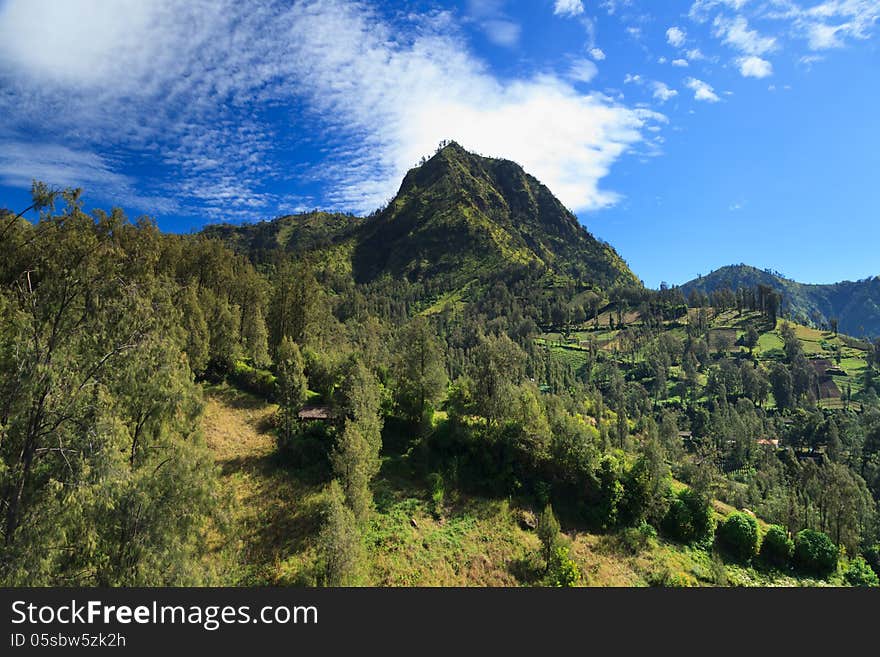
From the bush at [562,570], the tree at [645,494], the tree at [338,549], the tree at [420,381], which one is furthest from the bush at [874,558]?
the tree at [338,549]

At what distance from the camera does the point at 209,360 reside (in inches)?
1795

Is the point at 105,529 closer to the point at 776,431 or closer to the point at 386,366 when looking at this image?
the point at 386,366

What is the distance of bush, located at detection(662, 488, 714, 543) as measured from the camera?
3506cm

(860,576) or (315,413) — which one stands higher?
(315,413)

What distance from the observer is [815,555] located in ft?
109

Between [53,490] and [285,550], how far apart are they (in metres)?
16.3

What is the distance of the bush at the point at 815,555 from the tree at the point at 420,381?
109 ft

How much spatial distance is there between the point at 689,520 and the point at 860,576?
12967 millimetres

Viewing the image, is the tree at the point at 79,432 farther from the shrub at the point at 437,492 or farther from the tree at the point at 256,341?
the tree at the point at 256,341

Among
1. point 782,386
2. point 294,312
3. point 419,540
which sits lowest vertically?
point 782,386

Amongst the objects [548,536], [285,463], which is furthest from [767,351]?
[285,463]

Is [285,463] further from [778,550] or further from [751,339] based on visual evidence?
[751,339]

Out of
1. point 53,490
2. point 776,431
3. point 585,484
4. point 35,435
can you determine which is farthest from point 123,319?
point 776,431

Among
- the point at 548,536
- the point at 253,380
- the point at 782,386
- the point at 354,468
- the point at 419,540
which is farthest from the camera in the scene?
the point at 782,386
